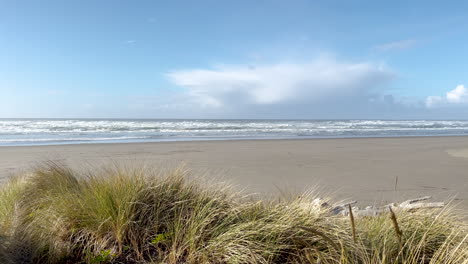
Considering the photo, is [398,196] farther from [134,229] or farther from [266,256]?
[134,229]

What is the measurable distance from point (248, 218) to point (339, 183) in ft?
19.0

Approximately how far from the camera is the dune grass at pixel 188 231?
2828 millimetres

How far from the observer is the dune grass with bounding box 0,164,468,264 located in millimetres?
2828

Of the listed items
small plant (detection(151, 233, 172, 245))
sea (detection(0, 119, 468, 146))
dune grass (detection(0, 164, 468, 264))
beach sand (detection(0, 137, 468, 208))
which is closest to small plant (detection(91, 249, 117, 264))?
dune grass (detection(0, 164, 468, 264))

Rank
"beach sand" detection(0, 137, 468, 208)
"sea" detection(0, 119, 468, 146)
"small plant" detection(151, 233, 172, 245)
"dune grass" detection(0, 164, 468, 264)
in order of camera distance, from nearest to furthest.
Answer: "dune grass" detection(0, 164, 468, 264) → "small plant" detection(151, 233, 172, 245) → "beach sand" detection(0, 137, 468, 208) → "sea" detection(0, 119, 468, 146)

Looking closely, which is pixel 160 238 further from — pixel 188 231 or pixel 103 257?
pixel 103 257

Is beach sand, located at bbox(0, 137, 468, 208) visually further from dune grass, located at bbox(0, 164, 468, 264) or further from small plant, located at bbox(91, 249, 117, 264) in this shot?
small plant, located at bbox(91, 249, 117, 264)

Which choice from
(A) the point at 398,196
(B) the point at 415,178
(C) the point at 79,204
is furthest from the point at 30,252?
(B) the point at 415,178

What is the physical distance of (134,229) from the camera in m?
3.26

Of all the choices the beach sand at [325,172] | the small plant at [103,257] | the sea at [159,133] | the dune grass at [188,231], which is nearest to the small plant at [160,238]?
the dune grass at [188,231]

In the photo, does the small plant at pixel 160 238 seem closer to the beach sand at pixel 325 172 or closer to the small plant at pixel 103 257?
the small plant at pixel 103 257

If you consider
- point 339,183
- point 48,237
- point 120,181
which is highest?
point 120,181

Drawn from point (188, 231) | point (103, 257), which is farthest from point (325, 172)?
point (103, 257)

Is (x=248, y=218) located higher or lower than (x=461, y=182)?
higher
